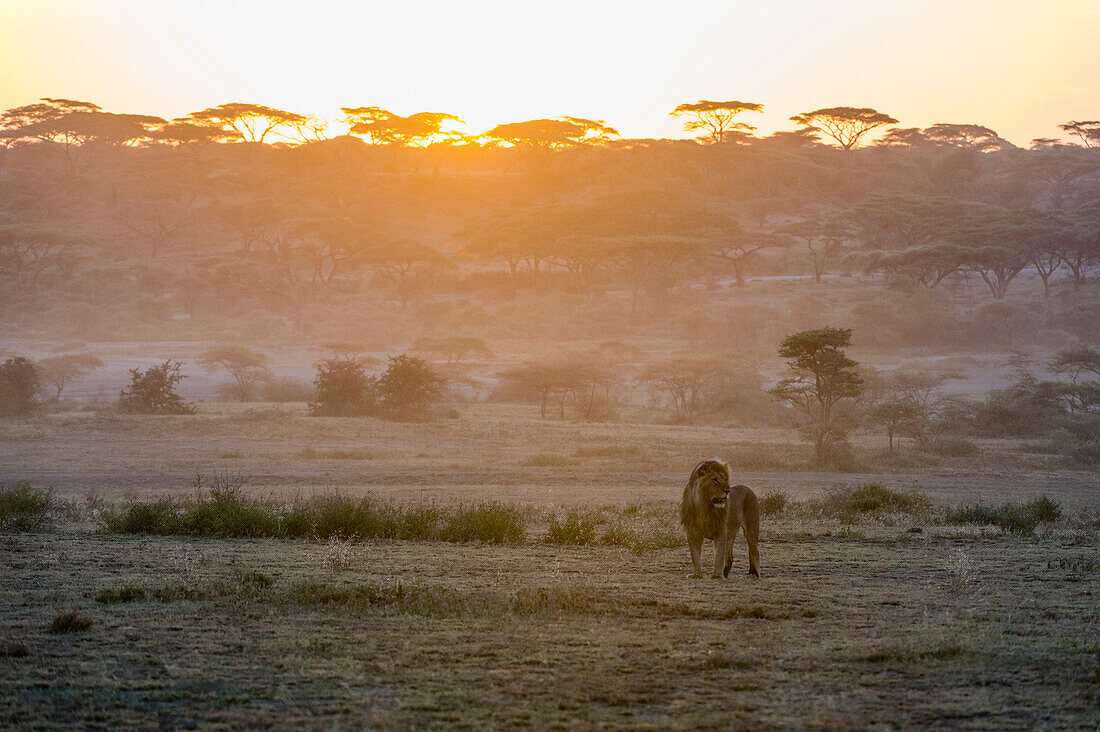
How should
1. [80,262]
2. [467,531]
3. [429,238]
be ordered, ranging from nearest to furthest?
[467,531]
[80,262]
[429,238]

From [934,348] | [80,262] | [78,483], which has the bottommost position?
[78,483]

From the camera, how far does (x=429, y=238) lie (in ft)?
256

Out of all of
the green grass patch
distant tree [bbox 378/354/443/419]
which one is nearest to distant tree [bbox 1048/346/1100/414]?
distant tree [bbox 378/354/443/419]

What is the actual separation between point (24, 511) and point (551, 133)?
74005 mm

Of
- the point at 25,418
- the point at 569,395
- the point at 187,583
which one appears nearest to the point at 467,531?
the point at 187,583

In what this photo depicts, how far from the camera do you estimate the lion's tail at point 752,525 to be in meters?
8.30

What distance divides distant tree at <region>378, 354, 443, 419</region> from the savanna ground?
56.1 ft

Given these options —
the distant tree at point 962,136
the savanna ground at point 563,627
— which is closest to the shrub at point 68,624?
the savanna ground at point 563,627

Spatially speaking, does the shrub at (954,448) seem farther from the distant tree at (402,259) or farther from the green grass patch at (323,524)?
the distant tree at (402,259)

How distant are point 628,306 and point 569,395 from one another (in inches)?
866

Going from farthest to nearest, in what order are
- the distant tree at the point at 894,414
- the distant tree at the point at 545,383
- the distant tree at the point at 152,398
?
the distant tree at the point at 545,383, the distant tree at the point at 152,398, the distant tree at the point at 894,414

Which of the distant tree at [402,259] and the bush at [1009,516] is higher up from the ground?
the distant tree at [402,259]

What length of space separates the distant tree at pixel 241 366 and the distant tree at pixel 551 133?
43933mm

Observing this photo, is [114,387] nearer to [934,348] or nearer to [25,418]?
[25,418]
